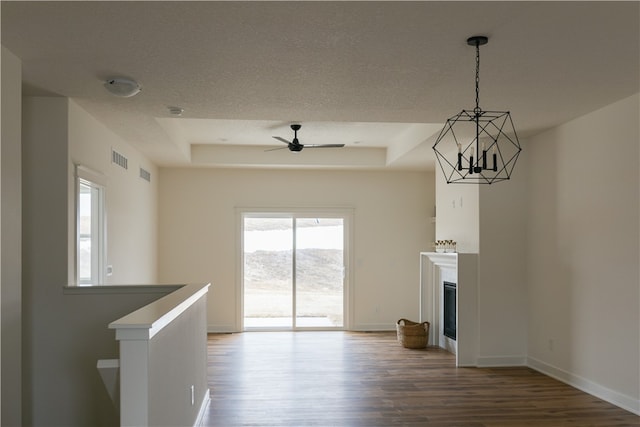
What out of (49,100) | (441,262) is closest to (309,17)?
(49,100)

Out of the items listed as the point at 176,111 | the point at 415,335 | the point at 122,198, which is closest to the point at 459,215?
the point at 415,335

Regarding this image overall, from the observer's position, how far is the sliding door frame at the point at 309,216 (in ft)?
27.3

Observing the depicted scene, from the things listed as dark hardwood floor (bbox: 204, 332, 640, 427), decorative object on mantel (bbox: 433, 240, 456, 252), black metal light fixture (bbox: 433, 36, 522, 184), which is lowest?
dark hardwood floor (bbox: 204, 332, 640, 427)

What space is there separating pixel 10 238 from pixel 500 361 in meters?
4.95

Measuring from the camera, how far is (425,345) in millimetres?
6895

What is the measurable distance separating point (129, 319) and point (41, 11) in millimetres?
1551

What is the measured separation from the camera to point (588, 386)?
4840mm

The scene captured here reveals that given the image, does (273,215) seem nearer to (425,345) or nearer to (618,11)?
(425,345)

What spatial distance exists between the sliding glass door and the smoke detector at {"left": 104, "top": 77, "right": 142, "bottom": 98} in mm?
4630

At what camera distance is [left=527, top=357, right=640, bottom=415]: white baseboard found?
4316 mm

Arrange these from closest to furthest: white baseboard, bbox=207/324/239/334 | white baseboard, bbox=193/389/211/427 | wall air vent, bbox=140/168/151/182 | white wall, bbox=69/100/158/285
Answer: white baseboard, bbox=193/389/211/427 < white wall, bbox=69/100/158/285 < wall air vent, bbox=140/168/151/182 < white baseboard, bbox=207/324/239/334

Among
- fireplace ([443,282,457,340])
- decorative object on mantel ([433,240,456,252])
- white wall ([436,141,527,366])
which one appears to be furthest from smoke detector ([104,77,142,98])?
fireplace ([443,282,457,340])

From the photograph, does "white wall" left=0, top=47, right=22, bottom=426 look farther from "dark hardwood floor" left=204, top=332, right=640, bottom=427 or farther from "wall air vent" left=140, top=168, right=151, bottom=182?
"wall air vent" left=140, top=168, right=151, bottom=182

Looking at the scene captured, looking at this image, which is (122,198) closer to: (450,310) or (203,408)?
(203,408)
